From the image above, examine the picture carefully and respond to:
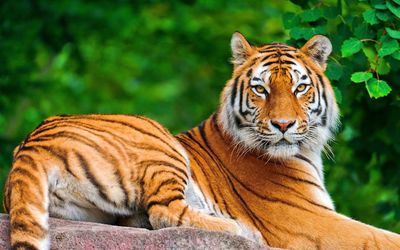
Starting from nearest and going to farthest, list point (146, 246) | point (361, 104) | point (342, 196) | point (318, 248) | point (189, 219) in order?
1. point (146, 246)
2. point (189, 219)
3. point (318, 248)
4. point (361, 104)
5. point (342, 196)

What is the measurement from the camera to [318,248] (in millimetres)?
6492

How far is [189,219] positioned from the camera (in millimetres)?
5926

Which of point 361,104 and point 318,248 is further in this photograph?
point 361,104

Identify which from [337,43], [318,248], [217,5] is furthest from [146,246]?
[217,5]

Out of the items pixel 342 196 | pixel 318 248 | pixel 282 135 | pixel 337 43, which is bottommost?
pixel 342 196

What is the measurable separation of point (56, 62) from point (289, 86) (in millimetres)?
10178

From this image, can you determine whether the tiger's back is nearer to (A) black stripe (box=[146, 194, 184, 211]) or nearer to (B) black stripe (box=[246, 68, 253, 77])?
(A) black stripe (box=[146, 194, 184, 211])

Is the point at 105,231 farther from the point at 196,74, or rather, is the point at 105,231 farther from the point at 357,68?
the point at 196,74

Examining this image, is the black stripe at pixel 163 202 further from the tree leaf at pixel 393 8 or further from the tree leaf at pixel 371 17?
the tree leaf at pixel 393 8

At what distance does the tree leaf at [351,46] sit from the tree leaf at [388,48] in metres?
0.17

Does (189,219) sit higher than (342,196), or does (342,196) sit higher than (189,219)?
(189,219)

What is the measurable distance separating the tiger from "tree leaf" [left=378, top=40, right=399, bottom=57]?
0.45 metres

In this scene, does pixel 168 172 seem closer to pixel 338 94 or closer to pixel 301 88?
pixel 301 88

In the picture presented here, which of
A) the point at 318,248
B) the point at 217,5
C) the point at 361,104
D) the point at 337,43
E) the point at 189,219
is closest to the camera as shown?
the point at 189,219
